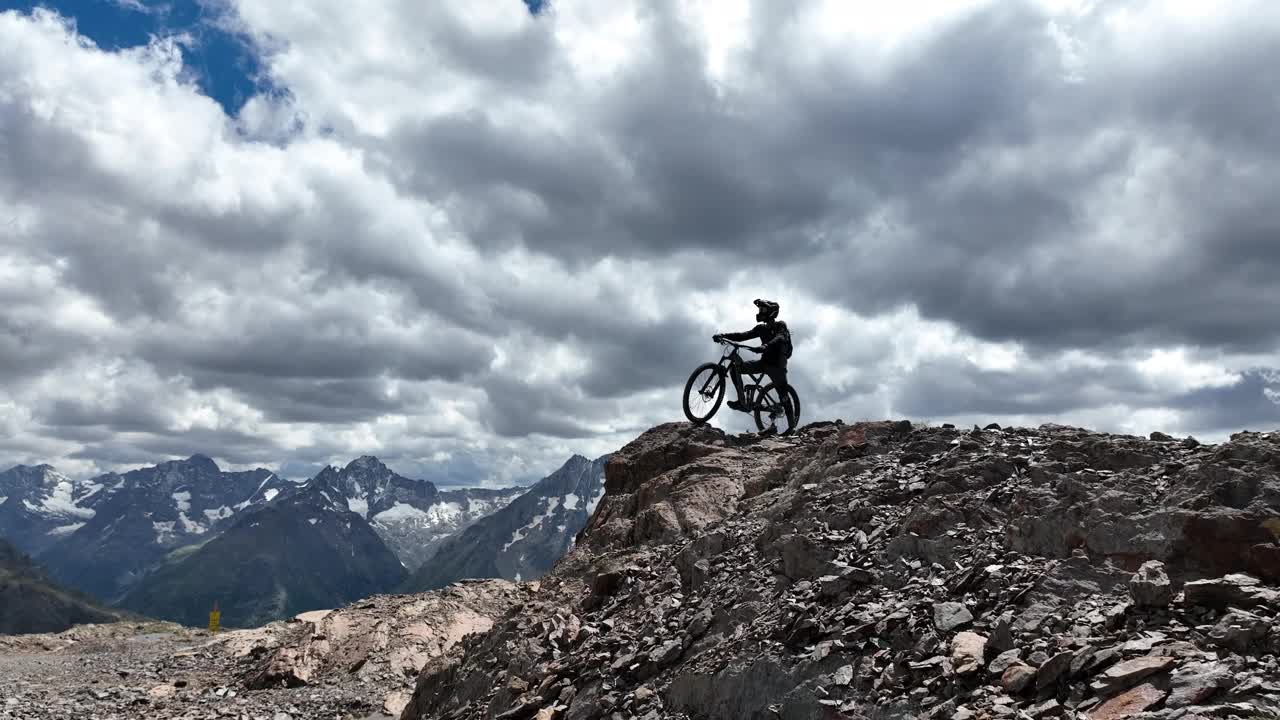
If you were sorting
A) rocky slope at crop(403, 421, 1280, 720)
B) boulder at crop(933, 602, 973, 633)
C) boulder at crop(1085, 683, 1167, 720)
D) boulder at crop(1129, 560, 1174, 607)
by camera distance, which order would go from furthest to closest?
1. boulder at crop(933, 602, 973, 633)
2. boulder at crop(1129, 560, 1174, 607)
3. rocky slope at crop(403, 421, 1280, 720)
4. boulder at crop(1085, 683, 1167, 720)

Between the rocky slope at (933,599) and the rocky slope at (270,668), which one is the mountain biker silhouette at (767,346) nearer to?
the rocky slope at (933,599)

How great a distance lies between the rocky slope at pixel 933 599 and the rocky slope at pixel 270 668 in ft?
21.2

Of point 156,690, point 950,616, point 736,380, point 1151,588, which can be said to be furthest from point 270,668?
point 1151,588

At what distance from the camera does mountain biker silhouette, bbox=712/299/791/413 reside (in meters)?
27.6

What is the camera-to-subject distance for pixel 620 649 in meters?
16.7

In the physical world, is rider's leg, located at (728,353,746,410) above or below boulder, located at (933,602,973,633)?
above

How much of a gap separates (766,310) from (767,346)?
48.1 inches

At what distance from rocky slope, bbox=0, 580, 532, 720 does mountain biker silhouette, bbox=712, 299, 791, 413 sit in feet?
40.6

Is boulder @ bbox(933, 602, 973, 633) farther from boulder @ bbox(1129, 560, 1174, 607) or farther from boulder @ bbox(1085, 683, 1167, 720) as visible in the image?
boulder @ bbox(1085, 683, 1167, 720)

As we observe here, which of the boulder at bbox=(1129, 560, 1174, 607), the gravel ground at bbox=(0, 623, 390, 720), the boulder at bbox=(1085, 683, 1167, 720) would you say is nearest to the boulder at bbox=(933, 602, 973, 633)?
the boulder at bbox=(1129, 560, 1174, 607)

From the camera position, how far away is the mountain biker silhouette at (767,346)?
27641 mm

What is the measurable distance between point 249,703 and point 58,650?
22.9 meters

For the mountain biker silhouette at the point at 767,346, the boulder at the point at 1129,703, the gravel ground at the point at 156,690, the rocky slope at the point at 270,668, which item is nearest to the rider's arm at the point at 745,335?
the mountain biker silhouette at the point at 767,346

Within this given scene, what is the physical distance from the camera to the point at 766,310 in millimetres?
27797
